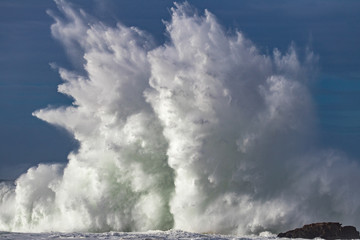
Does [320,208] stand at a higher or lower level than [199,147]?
lower

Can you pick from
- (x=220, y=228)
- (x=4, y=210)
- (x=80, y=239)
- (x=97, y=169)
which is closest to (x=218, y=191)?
(x=220, y=228)

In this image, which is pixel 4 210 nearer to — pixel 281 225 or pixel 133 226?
pixel 133 226

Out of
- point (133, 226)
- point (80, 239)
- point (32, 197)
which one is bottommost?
point (80, 239)

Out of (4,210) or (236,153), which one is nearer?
(236,153)

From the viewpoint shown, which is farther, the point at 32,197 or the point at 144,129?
the point at 32,197

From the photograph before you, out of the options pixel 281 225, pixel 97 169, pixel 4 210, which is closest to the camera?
pixel 281 225

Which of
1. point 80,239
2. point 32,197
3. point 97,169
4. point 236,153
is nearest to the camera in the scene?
point 80,239

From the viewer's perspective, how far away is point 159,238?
81.3ft

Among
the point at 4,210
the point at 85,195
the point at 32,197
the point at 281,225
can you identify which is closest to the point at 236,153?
the point at 281,225

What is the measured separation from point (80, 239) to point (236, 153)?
41.6 ft

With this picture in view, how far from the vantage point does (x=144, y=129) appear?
36656 millimetres

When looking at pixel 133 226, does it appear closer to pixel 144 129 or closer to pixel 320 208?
pixel 144 129

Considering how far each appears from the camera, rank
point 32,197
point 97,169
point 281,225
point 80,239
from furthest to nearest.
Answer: point 32,197 < point 97,169 < point 281,225 < point 80,239

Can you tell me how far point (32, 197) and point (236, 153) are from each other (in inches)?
607
